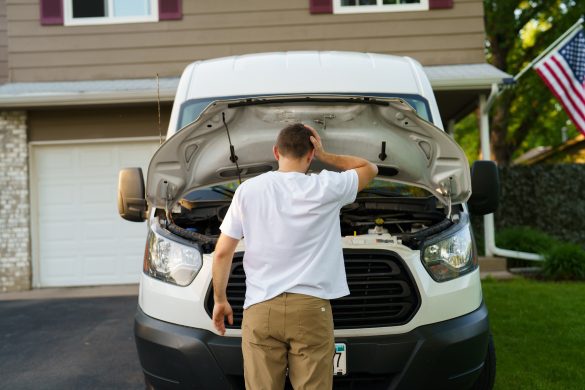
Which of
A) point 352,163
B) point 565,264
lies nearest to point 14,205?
point 352,163

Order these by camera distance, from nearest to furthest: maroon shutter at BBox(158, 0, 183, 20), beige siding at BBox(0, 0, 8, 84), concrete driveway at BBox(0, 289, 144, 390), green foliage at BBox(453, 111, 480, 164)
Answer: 1. concrete driveway at BBox(0, 289, 144, 390)
2. maroon shutter at BBox(158, 0, 183, 20)
3. beige siding at BBox(0, 0, 8, 84)
4. green foliage at BBox(453, 111, 480, 164)

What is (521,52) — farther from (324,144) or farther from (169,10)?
(324,144)

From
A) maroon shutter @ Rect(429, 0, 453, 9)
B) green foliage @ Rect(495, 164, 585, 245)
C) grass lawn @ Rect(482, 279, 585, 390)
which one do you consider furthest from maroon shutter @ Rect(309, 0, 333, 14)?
grass lawn @ Rect(482, 279, 585, 390)

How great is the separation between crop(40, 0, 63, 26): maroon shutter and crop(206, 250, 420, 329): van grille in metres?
8.23

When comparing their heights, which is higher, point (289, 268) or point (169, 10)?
point (169, 10)

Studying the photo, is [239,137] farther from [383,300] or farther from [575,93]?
[575,93]

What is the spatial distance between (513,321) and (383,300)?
11.7ft

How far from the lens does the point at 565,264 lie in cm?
833

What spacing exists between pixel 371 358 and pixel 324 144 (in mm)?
1668

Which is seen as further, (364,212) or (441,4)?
(441,4)

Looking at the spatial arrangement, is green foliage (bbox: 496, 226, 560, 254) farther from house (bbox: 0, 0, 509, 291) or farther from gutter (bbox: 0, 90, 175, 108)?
gutter (bbox: 0, 90, 175, 108)

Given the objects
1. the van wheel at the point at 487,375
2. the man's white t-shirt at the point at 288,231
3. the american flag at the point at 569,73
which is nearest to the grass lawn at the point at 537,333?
the van wheel at the point at 487,375

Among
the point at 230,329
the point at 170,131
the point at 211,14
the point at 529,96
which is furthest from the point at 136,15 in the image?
the point at 529,96

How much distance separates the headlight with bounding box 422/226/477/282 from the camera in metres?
3.05
